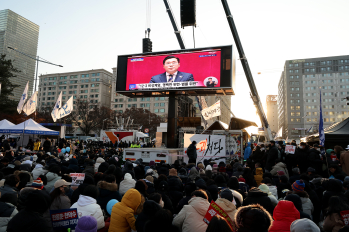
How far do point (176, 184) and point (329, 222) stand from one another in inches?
120

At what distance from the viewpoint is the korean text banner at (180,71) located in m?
17.7

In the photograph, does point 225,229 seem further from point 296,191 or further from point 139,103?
point 139,103

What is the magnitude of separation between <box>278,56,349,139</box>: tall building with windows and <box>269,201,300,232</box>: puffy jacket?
11078 centimetres

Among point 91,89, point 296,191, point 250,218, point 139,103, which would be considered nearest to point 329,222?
point 296,191

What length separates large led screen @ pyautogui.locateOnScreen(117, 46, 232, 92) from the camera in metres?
17.6

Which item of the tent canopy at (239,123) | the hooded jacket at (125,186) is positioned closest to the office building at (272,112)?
the tent canopy at (239,123)

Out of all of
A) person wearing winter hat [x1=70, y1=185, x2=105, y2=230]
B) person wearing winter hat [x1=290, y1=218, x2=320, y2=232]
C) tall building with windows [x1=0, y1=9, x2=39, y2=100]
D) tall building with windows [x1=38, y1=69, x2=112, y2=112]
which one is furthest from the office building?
person wearing winter hat [x1=290, y1=218, x2=320, y2=232]

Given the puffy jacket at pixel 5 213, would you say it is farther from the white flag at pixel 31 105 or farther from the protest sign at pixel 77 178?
the white flag at pixel 31 105

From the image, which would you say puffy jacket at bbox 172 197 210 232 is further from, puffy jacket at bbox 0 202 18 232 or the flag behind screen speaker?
the flag behind screen speaker

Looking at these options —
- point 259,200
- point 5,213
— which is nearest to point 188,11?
point 259,200

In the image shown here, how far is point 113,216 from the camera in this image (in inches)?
167

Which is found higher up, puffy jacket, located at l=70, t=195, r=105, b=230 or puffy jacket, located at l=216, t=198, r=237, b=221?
puffy jacket, located at l=216, t=198, r=237, b=221

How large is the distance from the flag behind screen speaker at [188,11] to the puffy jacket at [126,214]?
16.2m

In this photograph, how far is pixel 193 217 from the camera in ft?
12.8
